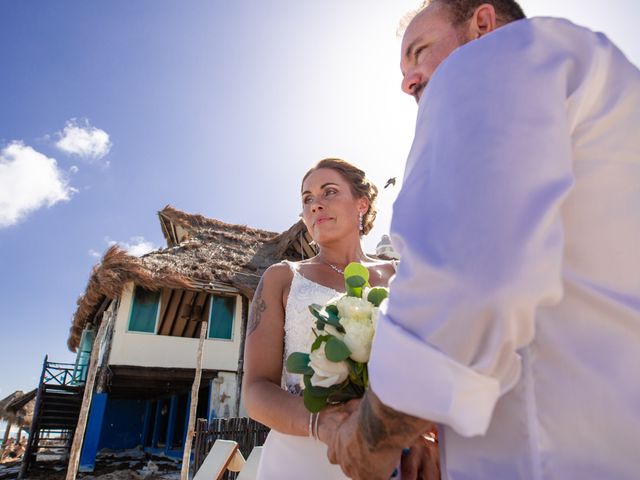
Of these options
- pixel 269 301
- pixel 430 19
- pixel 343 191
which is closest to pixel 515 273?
pixel 430 19

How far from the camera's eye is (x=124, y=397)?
17828mm

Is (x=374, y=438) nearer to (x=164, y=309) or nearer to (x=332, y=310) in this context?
(x=332, y=310)

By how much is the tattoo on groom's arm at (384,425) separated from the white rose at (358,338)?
34cm

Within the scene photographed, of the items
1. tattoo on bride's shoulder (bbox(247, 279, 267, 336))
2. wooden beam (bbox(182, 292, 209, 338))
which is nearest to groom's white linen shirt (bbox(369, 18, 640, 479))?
tattoo on bride's shoulder (bbox(247, 279, 267, 336))

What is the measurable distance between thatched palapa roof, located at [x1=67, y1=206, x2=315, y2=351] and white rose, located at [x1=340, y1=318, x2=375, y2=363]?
1167cm

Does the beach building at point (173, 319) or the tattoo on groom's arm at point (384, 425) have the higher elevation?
the beach building at point (173, 319)

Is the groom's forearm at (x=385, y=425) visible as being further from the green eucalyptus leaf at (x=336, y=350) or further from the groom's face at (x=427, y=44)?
the groom's face at (x=427, y=44)

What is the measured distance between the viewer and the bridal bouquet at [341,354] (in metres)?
1.05

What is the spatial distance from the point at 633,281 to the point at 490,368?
1.02 ft

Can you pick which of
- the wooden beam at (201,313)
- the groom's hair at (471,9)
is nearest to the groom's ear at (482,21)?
the groom's hair at (471,9)

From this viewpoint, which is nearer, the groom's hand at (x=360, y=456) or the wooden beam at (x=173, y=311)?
the groom's hand at (x=360, y=456)

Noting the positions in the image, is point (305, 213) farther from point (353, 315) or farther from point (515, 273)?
point (515, 273)

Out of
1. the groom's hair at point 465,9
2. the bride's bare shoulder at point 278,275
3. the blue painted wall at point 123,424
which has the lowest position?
the blue painted wall at point 123,424

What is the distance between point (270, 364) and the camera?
1695mm
